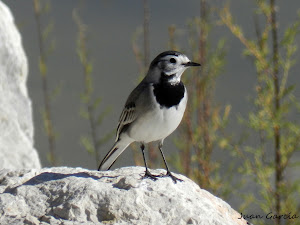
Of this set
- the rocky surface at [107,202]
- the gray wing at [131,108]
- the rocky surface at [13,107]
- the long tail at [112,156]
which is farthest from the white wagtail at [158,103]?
the rocky surface at [13,107]

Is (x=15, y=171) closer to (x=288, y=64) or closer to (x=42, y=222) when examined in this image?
(x=42, y=222)

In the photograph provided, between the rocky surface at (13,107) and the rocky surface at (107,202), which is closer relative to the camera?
the rocky surface at (107,202)

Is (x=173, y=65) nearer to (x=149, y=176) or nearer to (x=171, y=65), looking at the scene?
(x=171, y=65)

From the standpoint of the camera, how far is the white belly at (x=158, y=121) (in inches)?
199

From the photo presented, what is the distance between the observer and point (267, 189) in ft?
19.1

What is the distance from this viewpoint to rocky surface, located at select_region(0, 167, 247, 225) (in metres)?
3.98

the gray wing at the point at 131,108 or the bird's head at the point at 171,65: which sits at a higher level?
the bird's head at the point at 171,65

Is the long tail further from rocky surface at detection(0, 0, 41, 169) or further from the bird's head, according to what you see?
rocky surface at detection(0, 0, 41, 169)

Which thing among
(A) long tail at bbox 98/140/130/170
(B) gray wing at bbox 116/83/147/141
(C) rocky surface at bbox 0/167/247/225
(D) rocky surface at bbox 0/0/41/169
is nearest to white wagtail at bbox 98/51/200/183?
(B) gray wing at bbox 116/83/147/141

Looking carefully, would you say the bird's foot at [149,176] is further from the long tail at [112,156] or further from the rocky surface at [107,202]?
the long tail at [112,156]

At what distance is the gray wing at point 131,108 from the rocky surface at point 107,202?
83cm

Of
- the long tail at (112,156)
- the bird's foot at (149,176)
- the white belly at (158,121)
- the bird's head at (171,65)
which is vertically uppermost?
the bird's head at (171,65)

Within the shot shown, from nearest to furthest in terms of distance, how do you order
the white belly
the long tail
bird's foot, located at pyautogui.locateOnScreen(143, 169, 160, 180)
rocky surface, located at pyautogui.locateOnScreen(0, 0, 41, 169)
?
1. bird's foot, located at pyautogui.locateOnScreen(143, 169, 160, 180)
2. the white belly
3. the long tail
4. rocky surface, located at pyautogui.locateOnScreen(0, 0, 41, 169)

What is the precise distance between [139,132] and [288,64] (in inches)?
57.2
